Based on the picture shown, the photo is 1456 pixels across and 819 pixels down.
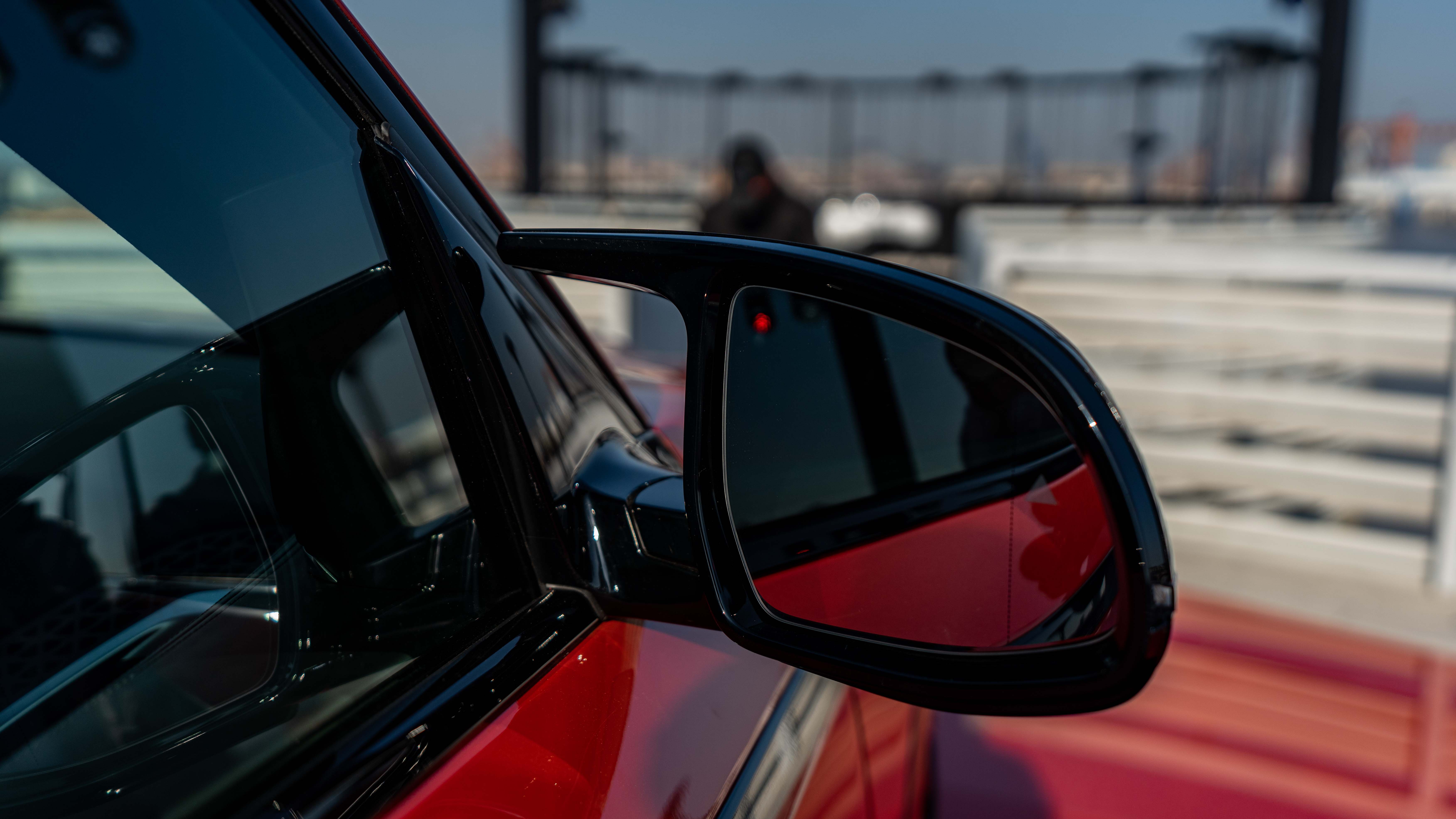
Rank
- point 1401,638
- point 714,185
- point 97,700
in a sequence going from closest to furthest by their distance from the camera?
point 97,700 < point 1401,638 < point 714,185

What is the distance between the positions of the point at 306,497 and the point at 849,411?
521 mm

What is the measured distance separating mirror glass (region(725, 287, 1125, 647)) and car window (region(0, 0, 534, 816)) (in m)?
0.25

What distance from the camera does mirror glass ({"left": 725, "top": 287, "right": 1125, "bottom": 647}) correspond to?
90cm

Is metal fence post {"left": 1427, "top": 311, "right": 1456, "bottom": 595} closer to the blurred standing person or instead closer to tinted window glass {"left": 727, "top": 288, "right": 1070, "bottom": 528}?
the blurred standing person

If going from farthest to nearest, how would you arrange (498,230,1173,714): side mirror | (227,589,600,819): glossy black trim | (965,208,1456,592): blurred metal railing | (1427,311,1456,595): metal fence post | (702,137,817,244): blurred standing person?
(702,137,817,244): blurred standing person, (965,208,1456,592): blurred metal railing, (1427,311,1456,595): metal fence post, (498,230,1173,714): side mirror, (227,589,600,819): glossy black trim

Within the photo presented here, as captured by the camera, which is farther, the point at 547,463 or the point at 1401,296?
the point at 1401,296

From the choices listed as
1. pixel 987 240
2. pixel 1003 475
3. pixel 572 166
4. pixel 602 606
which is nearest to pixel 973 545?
pixel 1003 475

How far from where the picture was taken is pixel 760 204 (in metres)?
6.82

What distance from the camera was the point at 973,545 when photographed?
1021 mm

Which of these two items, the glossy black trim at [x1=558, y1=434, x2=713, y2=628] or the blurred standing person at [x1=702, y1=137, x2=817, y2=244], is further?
the blurred standing person at [x1=702, y1=137, x2=817, y2=244]

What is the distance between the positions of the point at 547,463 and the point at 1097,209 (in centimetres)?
1860

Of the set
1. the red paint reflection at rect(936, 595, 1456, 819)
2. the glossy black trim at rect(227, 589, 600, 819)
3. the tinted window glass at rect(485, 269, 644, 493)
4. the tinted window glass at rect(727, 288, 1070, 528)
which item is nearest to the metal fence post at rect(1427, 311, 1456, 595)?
the red paint reflection at rect(936, 595, 1456, 819)

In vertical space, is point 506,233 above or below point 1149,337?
above

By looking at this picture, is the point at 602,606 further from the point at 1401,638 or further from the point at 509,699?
the point at 1401,638
